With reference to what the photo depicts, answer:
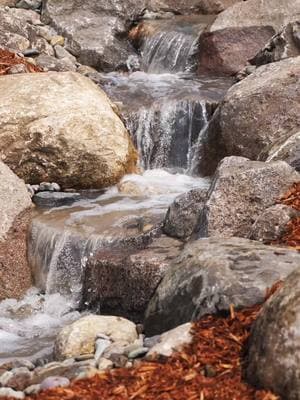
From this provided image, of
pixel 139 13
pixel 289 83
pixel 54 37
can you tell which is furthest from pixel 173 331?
pixel 139 13

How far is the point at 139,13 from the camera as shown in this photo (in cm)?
1845

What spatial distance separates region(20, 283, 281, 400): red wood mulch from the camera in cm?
384

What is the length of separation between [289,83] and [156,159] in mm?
2735

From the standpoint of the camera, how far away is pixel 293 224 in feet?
19.4

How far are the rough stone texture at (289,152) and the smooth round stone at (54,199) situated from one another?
10.00 feet

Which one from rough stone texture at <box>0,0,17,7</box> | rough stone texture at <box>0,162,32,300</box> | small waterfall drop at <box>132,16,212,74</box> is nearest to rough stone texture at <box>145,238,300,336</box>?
rough stone texture at <box>0,162,32,300</box>

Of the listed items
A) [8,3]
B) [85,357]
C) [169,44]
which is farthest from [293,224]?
[8,3]

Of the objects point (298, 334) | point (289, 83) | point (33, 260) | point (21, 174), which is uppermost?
point (289, 83)

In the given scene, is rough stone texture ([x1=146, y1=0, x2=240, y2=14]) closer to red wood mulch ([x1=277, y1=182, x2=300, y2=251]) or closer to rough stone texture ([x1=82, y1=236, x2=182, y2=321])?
rough stone texture ([x1=82, y1=236, x2=182, y2=321])

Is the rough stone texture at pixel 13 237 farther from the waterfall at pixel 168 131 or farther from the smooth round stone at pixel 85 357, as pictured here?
the smooth round stone at pixel 85 357

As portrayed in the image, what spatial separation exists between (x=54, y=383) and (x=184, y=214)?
336 centimetres

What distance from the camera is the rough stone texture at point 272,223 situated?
5898mm

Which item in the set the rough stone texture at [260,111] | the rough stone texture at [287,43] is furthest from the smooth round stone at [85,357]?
the rough stone texture at [287,43]

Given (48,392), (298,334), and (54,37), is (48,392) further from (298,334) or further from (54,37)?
(54,37)
